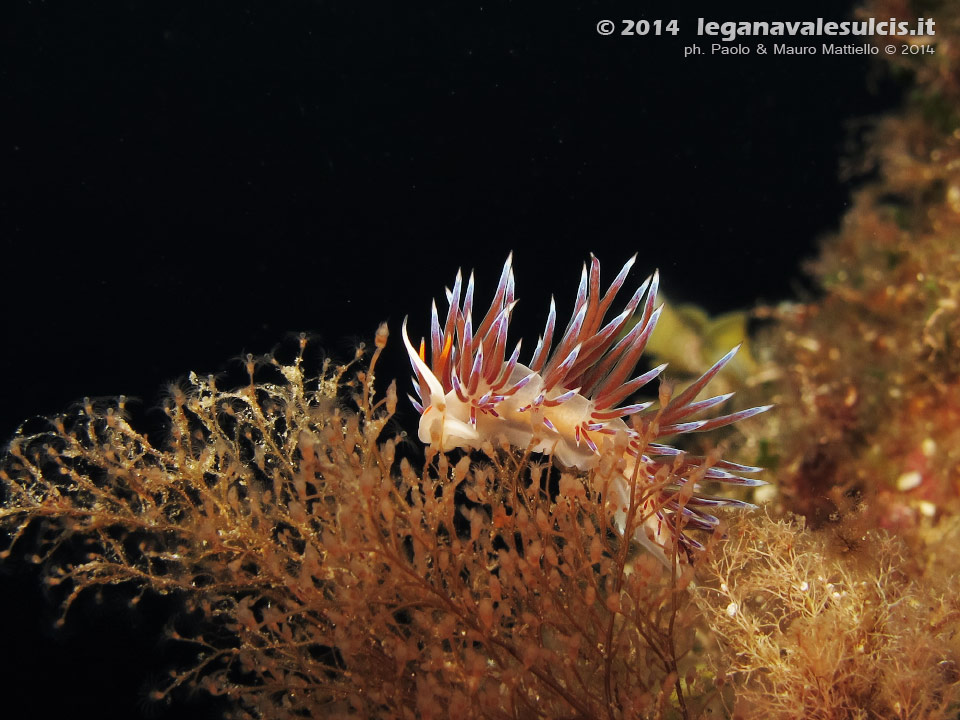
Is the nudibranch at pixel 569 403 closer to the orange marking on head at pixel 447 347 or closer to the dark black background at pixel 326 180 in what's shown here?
the orange marking on head at pixel 447 347

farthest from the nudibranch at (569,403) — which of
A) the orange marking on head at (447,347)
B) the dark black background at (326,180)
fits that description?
the dark black background at (326,180)

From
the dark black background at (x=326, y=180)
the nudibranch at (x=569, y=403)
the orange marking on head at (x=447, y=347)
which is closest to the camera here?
the nudibranch at (x=569, y=403)

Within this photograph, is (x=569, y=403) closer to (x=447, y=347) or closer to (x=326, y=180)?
(x=447, y=347)

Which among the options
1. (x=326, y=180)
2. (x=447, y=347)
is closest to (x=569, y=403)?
(x=447, y=347)

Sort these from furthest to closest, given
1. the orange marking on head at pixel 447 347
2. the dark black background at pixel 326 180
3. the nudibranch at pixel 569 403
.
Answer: the dark black background at pixel 326 180, the orange marking on head at pixel 447 347, the nudibranch at pixel 569 403

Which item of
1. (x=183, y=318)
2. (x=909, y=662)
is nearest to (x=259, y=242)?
(x=183, y=318)

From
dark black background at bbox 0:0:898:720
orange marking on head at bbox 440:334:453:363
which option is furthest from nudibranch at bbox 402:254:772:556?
dark black background at bbox 0:0:898:720

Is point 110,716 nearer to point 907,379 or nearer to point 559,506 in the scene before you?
point 559,506

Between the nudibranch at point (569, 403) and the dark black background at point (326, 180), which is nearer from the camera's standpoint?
the nudibranch at point (569, 403)

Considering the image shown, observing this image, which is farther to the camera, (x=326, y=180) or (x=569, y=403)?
(x=326, y=180)
